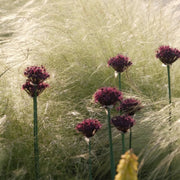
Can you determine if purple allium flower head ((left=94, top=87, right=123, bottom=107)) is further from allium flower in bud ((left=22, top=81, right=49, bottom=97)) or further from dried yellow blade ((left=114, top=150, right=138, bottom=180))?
dried yellow blade ((left=114, top=150, right=138, bottom=180))

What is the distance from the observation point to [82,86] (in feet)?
5.54

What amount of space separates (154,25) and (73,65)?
0.84 metres

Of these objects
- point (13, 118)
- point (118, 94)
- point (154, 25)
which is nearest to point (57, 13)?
point (154, 25)

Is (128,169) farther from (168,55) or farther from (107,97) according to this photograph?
(168,55)

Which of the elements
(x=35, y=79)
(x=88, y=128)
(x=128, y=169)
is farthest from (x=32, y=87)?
(x=128, y=169)

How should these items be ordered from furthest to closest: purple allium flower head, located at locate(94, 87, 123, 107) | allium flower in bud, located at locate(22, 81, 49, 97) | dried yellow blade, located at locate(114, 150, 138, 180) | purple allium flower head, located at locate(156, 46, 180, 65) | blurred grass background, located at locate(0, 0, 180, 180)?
1. blurred grass background, located at locate(0, 0, 180, 180)
2. purple allium flower head, located at locate(156, 46, 180, 65)
3. allium flower in bud, located at locate(22, 81, 49, 97)
4. purple allium flower head, located at locate(94, 87, 123, 107)
5. dried yellow blade, located at locate(114, 150, 138, 180)

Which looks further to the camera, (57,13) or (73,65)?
(57,13)

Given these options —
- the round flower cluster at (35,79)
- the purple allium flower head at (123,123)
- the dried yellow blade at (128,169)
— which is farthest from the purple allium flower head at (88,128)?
the dried yellow blade at (128,169)

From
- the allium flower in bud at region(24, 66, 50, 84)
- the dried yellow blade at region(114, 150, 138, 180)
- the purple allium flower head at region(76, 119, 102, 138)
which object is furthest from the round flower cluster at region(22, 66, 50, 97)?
the dried yellow blade at region(114, 150, 138, 180)

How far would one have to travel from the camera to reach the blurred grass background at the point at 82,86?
1.25 meters

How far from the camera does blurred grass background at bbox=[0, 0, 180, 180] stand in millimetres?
1251

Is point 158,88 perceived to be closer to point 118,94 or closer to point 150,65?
point 150,65

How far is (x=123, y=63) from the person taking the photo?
3.51ft

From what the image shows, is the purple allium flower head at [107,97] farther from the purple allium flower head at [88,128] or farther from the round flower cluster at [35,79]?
the round flower cluster at [35,79]
